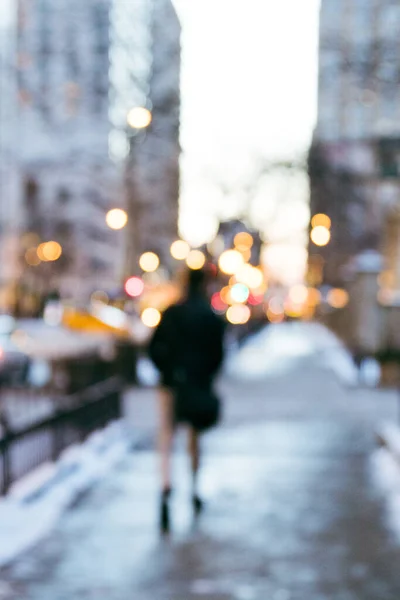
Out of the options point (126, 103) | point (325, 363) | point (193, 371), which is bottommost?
point (325, 363)

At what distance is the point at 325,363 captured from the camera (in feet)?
99.0

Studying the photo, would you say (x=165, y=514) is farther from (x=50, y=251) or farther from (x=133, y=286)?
(x=50, y=251)

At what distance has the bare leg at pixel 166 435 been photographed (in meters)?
6.89

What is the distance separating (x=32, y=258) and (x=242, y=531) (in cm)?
7476

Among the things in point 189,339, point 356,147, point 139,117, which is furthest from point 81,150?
point 189,339

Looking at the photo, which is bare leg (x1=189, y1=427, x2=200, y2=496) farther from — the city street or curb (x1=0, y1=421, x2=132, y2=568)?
curb (x1=0, y1=421, x2=132, y2=568)

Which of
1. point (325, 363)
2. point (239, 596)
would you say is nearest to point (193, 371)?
point (239, 596)

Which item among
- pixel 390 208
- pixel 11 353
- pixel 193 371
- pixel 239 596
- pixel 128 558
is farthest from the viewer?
pixel 390 208

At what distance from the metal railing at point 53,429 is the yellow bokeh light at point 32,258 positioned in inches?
2649

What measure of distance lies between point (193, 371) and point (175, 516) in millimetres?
1084

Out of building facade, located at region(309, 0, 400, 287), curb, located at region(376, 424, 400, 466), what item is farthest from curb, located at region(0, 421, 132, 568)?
building facade, located at region(309, 0, 400, 287)

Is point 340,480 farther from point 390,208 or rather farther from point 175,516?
point 390,208

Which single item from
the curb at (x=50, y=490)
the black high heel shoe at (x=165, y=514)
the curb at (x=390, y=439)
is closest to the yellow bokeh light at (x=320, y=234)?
the curb at (x=390, y=439)

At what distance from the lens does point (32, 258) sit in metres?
79.8
